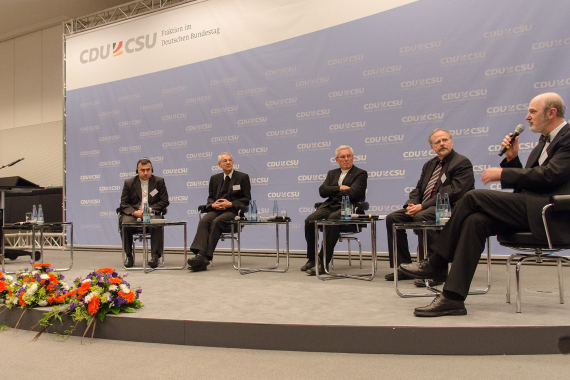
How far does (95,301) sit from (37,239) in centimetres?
549

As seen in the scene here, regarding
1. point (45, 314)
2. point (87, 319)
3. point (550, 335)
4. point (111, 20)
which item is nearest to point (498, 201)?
point (550, 335)

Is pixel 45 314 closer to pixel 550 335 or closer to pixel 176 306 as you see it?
pixel 176 306

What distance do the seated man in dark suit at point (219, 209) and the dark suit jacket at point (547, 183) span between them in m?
2.52

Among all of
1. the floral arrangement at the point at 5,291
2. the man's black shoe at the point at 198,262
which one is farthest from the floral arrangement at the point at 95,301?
the man's black shoe at the point at 198,262

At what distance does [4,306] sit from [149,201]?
2.03 m

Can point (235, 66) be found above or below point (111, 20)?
below

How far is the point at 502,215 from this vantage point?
200 cm

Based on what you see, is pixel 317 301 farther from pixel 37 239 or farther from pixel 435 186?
pixel 37 239

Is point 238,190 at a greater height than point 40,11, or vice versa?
point 40,11

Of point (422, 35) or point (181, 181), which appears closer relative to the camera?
point (422, 35)

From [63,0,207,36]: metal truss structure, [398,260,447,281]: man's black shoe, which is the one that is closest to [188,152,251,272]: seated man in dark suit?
[398,260,447,281]: man's black shoe

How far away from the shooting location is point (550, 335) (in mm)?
1723

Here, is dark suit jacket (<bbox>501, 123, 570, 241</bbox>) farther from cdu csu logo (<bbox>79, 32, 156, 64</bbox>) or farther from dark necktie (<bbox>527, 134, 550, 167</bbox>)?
cdu csu logo (<bbox>79, 32, 156, 64</bbox>)

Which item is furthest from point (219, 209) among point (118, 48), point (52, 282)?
point (118, 48)
